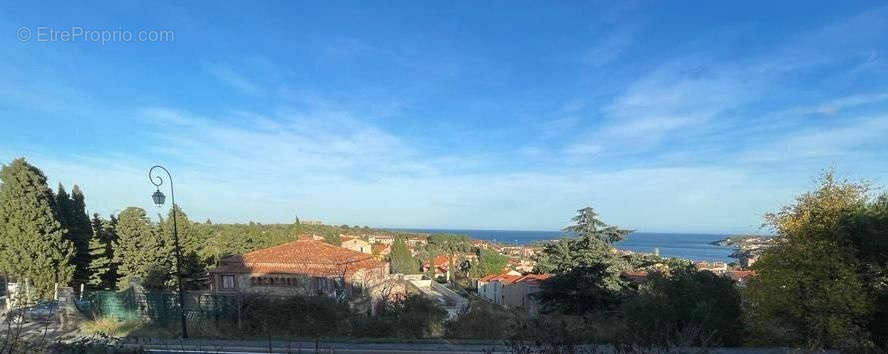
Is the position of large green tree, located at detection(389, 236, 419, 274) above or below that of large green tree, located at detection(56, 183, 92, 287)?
below

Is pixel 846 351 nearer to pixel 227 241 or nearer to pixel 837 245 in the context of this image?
pixel 837 245

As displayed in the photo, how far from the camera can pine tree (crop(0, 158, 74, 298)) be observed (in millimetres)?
26078

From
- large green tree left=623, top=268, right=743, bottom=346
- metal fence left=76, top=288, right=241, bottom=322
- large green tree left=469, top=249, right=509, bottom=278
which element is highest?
metal fence left=76, top=288, right=241, bottom=322

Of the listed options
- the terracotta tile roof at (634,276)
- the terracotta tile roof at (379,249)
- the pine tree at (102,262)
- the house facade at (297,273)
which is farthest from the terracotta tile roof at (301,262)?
the terracotta tile roof at (379,249)

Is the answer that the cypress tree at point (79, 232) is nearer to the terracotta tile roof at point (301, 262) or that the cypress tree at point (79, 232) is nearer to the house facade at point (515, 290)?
the terracotta tile roof at point (301, 262)

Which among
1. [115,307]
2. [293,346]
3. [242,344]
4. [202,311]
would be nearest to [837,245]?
[293,346]

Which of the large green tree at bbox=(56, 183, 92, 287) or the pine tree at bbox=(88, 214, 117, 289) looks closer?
the pine tree at bbox=(88, 214, 117, 289)

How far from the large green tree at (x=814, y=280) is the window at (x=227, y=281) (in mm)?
25931

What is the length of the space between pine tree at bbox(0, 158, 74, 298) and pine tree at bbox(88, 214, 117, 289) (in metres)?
2.37

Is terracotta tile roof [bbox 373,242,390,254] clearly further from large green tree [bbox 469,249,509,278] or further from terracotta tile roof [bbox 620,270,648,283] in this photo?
terracotta tile roof [bbox 620,270,648,283]

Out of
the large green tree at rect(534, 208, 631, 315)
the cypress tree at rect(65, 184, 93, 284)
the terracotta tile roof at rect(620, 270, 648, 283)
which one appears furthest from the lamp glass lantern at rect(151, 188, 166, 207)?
the terracotta tile roof at rect(620, 270, 648, 283)

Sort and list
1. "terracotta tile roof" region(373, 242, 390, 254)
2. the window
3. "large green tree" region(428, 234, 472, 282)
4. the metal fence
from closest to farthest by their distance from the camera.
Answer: the metal fence → the window → "terracotta tile roof" region(373, 242, 390, 254) → "large green tree" region(428, 234, 472, 282)

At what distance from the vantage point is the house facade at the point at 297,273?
86.9ft

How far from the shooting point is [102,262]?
3108 centimetres
